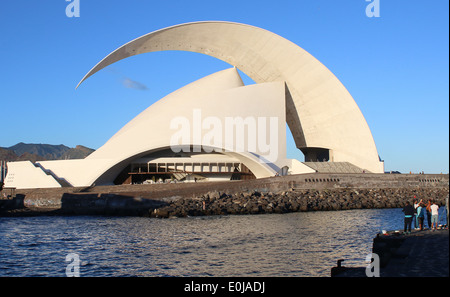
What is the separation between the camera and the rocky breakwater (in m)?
21.0

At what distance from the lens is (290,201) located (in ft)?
75.3

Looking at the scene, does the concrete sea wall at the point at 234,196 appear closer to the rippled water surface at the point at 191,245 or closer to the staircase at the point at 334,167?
the staircase at the point at 334,167

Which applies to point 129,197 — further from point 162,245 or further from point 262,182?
point 162,245

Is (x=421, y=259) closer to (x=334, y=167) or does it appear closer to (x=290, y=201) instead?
(x=290, y=201)

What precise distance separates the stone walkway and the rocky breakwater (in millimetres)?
13524

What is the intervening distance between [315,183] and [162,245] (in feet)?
50.8

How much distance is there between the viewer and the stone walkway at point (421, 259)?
568 centimetres

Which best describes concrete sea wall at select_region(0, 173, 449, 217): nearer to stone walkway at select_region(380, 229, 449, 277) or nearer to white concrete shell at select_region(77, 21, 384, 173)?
white concrete shell at select_region(77, 21, 384, 173)

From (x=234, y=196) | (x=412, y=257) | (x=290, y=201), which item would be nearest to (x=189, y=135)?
(x=234, y=196)

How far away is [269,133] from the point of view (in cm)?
3034

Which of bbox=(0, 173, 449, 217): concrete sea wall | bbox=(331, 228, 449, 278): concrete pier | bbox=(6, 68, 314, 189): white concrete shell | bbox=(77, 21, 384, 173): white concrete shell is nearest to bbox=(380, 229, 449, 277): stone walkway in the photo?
bbox=(331, 228, 449, 278): concrete pier

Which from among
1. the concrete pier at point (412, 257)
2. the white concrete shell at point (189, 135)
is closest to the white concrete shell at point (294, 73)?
the white concrete shell at point (189, 135)

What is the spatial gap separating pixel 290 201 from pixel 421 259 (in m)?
16.7
